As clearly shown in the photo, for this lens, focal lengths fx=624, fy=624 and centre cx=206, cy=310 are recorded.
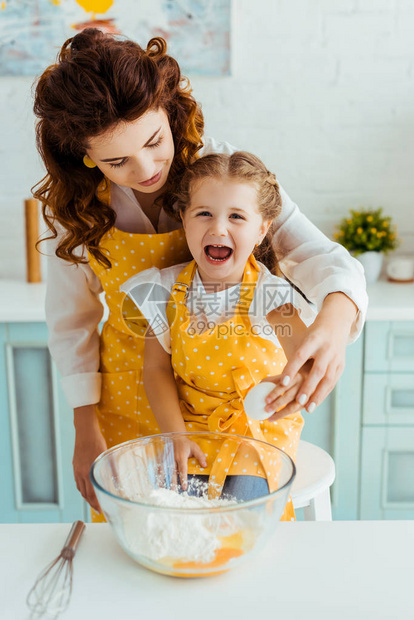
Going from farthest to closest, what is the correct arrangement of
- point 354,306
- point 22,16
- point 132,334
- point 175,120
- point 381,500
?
point 22,16
point 381,500
point 132,334
point 175,120
point 354,306

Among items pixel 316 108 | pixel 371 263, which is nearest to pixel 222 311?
pixel 371 263

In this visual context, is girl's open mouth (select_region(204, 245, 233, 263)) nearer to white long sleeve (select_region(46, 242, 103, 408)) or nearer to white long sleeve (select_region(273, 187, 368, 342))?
white long sleeve (select_region(273, 187, 368, 342))

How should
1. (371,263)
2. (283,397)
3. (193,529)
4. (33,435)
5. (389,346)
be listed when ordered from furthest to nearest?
(371,263) < (33,435) < (389,346) < (283,397) < (193,529)

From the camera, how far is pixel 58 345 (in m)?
1.36

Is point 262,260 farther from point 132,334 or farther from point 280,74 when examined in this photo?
point 280,74

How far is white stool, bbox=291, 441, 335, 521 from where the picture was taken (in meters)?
1.17

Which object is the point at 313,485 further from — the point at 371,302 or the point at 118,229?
the point at 371,302

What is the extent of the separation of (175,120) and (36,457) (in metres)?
1.32

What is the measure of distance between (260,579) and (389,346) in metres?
1.36

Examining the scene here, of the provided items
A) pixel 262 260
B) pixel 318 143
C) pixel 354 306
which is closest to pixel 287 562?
pixel 354 306

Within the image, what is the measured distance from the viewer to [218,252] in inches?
43.9

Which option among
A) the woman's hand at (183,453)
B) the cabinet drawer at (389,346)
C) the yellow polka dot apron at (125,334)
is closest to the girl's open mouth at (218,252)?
the yellow polka dot apron at (125,334)

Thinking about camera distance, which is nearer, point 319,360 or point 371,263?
point 319,360

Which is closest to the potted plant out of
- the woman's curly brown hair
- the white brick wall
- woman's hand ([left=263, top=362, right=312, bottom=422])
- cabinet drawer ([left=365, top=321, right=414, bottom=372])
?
the white brick wall
